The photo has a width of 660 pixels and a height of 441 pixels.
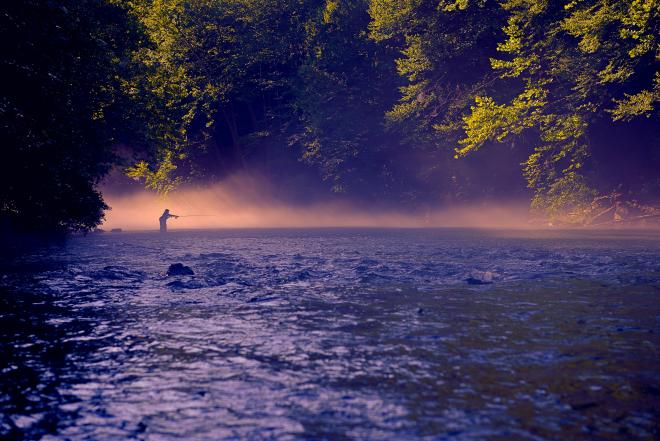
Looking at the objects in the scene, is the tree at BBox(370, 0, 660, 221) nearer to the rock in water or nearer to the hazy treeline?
the hazy treeline

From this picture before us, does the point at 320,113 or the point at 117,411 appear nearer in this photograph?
the point at 117,411

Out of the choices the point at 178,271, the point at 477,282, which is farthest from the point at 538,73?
the point at 178,271

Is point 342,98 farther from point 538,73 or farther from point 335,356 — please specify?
point 335,356

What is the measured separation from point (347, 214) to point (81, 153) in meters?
44.5

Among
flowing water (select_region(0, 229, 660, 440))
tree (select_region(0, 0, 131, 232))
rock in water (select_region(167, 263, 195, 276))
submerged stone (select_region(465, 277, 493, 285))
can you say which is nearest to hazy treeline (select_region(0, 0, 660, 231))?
tree (select_region(0, 0, 131, 232))

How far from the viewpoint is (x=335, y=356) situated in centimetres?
960

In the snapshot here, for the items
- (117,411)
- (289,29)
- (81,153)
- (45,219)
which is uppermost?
(289,29)

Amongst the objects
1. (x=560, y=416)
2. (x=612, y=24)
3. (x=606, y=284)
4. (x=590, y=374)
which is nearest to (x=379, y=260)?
(x=606, y=284)

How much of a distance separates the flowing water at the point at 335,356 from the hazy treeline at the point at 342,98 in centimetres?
598

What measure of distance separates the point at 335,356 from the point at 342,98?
2018 inches

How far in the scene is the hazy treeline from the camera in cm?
2089

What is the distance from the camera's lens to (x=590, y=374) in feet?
27.5

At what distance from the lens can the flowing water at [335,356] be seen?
680cm

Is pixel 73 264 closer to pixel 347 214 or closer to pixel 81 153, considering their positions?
pixel 81 153
